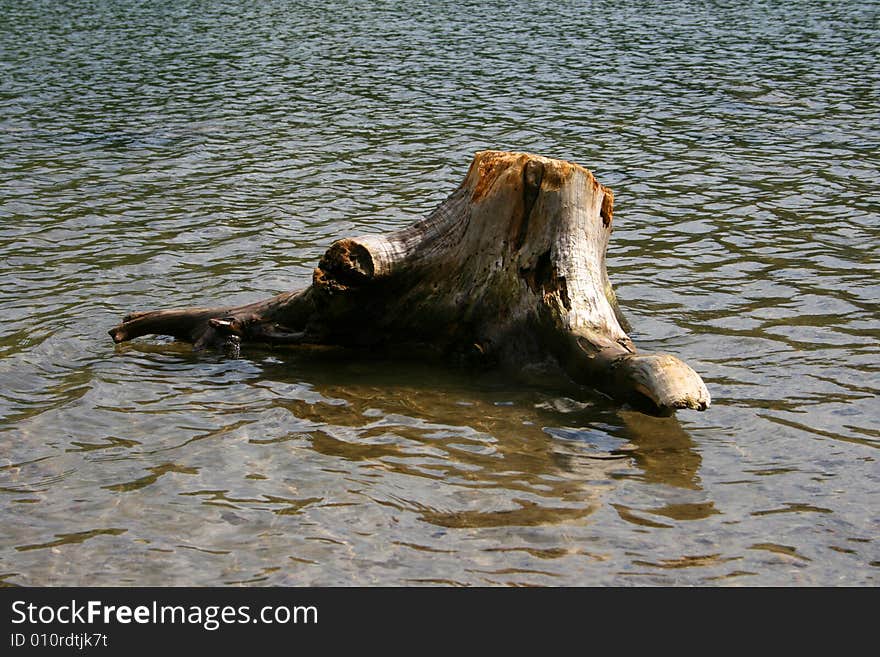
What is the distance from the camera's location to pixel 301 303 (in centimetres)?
1070

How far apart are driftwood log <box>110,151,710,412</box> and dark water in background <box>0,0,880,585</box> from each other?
1.31 ft

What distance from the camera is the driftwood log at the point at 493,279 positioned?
386 inches

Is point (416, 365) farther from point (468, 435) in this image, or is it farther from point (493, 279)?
point (468, 435)

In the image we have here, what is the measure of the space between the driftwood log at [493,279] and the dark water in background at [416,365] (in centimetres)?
40

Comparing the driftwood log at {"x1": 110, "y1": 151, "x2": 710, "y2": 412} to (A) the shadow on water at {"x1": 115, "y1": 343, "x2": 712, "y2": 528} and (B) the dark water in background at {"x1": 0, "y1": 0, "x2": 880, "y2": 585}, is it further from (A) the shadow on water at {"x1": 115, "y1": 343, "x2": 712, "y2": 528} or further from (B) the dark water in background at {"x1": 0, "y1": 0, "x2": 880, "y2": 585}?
(B) the dark water in background at {"x1": 0, "y1": 0, "x2": 880, "y2": 585}

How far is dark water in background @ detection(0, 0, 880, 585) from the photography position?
285 inches

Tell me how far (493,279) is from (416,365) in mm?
1139

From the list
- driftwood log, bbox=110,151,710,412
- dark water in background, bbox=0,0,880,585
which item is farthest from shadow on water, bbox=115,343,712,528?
driftwood log, bbox=110,151,710,412

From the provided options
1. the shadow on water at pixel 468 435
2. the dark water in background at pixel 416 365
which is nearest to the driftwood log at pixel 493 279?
the shadow on water at pixel 468 435

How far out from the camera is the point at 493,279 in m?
10.2

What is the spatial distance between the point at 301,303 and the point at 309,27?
26.6 metres

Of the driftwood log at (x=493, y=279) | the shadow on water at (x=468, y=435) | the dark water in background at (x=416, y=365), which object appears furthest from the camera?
the driftwood log at (x=493, y=279)

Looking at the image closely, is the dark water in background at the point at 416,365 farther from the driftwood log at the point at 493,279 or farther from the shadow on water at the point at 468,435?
the driftwood log at the point at 493,279
